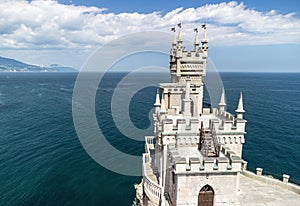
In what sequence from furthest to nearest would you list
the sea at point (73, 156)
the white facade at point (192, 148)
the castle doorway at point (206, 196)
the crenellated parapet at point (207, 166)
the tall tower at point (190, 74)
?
the sea at point (73, 156)
the tall tower at point (190, 74)
the castle doorway at point (206, 196)
the white facade at point (192, 148)
the crenellated parapet at point (207, 166)

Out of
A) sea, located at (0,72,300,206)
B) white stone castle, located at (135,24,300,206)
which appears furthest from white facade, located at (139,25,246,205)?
sea, located at (0,72,300,206)

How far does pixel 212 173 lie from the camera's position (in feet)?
49.0

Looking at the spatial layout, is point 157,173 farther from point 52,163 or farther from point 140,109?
point 140,109

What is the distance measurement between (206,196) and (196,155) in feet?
10.2

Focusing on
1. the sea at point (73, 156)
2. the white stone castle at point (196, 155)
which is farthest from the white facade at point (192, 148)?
the sea at point (73, 156)

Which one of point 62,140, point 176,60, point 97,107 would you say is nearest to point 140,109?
point 97,107

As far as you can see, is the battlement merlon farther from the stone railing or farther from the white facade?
the stone railing

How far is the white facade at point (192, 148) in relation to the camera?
Answer: 15.0 metres

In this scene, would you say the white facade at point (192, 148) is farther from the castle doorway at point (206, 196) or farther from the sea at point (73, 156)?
the sea at point (73, 156)

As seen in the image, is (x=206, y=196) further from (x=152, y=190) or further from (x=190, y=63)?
(x=190, y=63)

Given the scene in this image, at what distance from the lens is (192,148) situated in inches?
750

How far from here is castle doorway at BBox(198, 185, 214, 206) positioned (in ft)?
50.7

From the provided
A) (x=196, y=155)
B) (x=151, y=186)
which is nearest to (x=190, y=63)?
(x=196, y=155)

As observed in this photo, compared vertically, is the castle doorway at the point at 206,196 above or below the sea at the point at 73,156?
above
